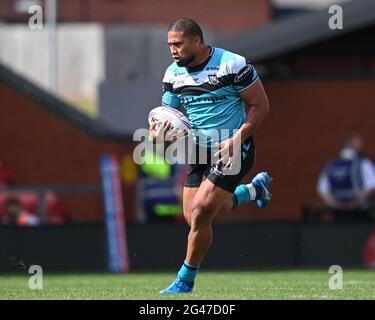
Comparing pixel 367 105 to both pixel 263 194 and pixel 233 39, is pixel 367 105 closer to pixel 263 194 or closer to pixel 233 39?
pixel 233 39

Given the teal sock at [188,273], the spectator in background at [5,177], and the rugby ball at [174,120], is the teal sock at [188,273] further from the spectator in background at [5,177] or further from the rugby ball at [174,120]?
the spectator in background at [5,177]

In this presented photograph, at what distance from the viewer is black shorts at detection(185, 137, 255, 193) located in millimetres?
11180

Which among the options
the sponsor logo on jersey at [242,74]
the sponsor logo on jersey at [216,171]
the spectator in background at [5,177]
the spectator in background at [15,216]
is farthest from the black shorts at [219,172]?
the spectator in background at [5,177]

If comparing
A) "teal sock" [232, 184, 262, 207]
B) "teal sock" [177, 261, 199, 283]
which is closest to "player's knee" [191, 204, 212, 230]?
"teal sock" [177, 261, 199, 283]

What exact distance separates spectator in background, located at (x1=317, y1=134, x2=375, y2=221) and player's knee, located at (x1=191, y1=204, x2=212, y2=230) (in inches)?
353

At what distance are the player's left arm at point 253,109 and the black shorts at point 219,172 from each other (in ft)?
0.69

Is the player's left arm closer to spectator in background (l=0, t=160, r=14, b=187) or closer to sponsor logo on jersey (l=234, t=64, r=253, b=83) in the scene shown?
sponsor logo on jersey (l=234, t=64, r=253, b=83)

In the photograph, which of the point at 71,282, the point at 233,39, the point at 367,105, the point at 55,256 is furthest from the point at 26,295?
the point at 367,105

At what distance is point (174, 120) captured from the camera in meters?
11.3

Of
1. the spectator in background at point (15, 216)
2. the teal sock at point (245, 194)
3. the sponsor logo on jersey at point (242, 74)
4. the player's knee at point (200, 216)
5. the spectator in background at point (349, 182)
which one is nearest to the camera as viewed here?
the player's knee at point (200, 216)

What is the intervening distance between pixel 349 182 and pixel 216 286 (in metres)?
7.57

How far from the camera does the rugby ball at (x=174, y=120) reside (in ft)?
36.9

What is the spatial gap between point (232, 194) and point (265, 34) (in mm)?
10123

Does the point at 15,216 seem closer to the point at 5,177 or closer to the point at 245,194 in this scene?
the point at 5,177
